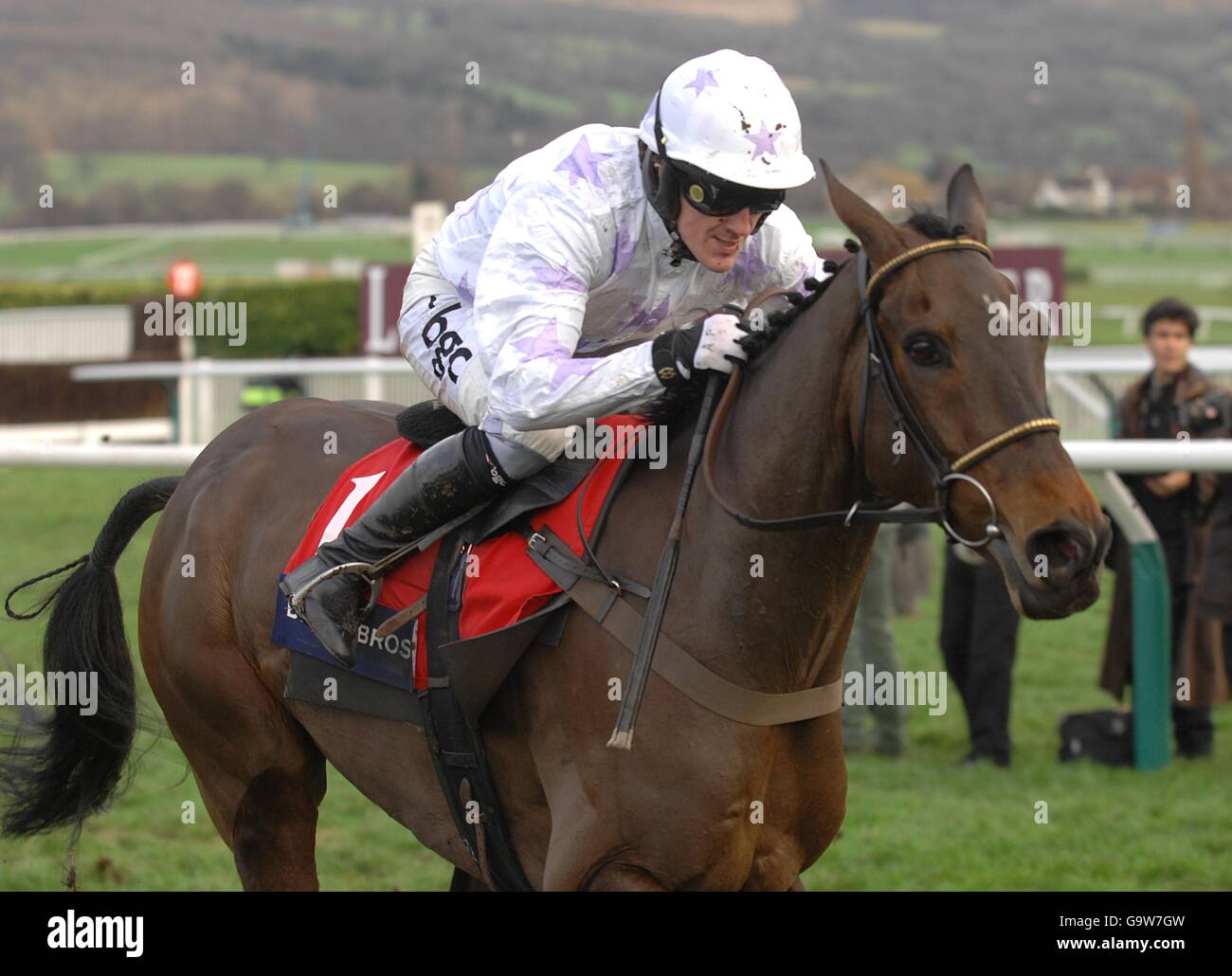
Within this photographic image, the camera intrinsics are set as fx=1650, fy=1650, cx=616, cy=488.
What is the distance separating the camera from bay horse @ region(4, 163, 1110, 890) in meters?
2.63

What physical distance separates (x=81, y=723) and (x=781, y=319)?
226cm

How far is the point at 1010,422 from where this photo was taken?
2.60 metres

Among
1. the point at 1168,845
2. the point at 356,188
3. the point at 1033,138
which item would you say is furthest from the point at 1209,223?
the point at 1168,845

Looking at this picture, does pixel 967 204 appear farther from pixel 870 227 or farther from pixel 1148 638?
pixel 1148 638

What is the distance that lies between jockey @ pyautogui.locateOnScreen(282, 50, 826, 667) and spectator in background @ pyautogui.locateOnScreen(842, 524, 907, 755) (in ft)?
12.4

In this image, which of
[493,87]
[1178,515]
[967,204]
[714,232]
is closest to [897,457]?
[967,204]

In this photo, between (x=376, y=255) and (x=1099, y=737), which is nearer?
(x=1099, y=737)

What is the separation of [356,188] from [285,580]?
54.9 metres

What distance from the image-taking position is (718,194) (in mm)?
3021

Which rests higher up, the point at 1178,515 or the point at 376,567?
the point at 376,567

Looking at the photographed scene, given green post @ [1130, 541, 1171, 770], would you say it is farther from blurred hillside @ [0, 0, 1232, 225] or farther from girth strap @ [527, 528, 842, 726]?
blurred hillside @ [0, 0, 1232, 225]

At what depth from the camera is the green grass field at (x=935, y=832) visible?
525 cm

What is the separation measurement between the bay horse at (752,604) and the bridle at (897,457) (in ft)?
0.04
